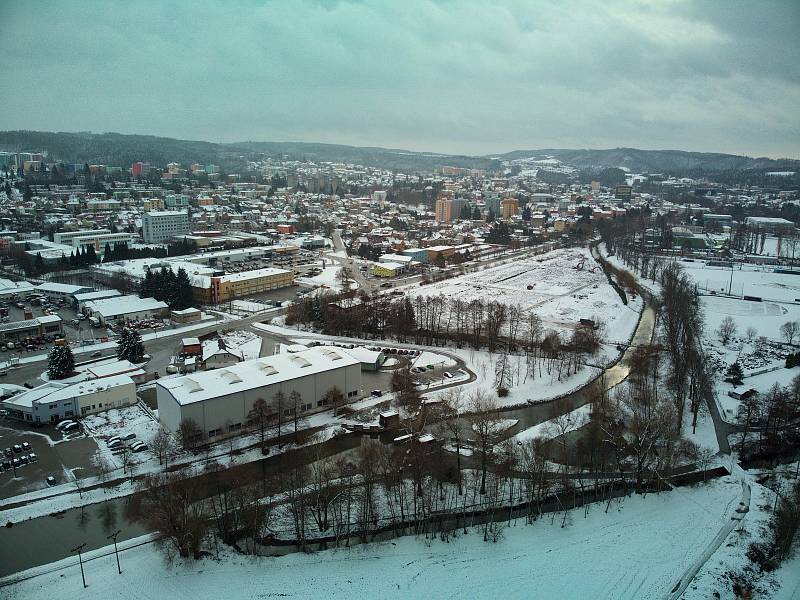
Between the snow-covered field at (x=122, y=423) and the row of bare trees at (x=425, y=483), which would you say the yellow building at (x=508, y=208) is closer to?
the row of bare trees at (x=425, y=483)

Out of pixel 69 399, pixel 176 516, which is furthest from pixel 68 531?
pixel 69 399

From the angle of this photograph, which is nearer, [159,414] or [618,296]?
[159,414]

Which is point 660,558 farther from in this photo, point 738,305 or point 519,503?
point 738,305

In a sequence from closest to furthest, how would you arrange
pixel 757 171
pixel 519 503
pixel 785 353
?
pixel 519 503 → pixel 785 353 → pixel 757 171

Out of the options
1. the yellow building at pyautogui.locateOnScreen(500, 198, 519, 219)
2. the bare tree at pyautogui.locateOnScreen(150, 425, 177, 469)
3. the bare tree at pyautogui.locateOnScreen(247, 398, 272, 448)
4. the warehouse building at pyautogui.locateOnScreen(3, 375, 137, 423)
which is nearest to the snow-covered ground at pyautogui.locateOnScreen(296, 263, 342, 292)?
the warehouse building at pyautogui.locateOnScreen(3, 375, 137, 423)

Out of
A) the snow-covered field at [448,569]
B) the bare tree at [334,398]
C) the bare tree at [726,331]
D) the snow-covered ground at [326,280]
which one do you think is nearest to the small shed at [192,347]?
the bare tree at [334,398]

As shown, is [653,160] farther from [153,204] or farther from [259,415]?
[259,415]

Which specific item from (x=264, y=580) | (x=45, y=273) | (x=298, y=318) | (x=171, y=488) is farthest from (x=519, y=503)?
(x=45, y=273)
